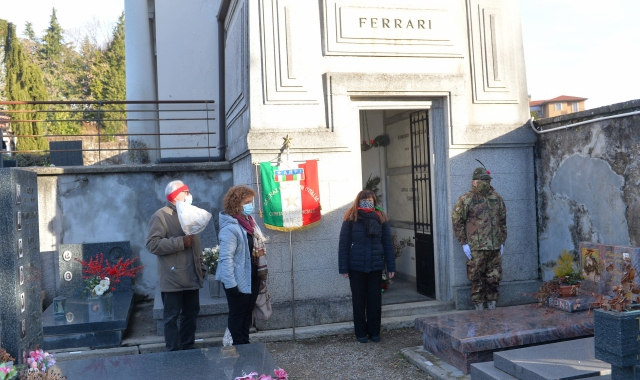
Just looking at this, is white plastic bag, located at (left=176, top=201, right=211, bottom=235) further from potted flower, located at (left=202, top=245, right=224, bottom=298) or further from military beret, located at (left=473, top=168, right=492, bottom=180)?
military beret, located at (left=473, top=168, right=492, bottom=180)

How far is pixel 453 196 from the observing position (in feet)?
24.7

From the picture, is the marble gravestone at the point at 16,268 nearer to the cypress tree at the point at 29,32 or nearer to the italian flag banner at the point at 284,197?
the italian flag banner at the point at 284,197

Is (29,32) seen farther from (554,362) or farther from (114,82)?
(554,362)

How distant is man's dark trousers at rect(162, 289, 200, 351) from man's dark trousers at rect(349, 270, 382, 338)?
1793mm

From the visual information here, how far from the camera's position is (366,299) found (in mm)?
6480

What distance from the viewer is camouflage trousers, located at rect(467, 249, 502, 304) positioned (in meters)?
7.17

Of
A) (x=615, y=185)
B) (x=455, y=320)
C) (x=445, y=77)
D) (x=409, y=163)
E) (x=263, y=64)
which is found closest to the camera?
(x=455, y=320)

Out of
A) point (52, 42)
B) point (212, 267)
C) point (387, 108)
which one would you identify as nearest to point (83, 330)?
point (212, 267)

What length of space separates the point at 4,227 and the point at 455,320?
13.9 ft

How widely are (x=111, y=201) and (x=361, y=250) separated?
15.0ft

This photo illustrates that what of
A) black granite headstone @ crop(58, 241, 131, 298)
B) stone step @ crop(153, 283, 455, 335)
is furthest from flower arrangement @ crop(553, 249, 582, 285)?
black granite headstone @ crop(58, 241, 131, 298)

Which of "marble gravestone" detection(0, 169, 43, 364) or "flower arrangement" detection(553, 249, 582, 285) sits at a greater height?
"marble gravestone" detection(0, 169, 43, 364)

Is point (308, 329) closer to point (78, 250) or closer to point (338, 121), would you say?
point (338, 121)

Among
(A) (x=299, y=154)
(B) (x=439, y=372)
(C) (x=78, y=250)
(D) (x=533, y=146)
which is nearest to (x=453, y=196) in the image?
(D) (x=533, y=146)
